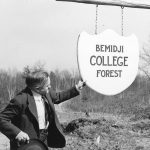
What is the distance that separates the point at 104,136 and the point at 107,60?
24.6ft

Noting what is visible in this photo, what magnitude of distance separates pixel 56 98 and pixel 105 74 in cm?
56

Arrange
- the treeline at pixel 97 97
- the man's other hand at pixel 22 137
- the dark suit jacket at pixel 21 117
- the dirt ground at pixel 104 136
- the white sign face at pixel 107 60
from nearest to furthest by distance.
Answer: the man's other hand at pixel 22 137
the dark suit jacket at pixel 21 117
the white sign face at pixel 107 60
the dirt ground at pixel 104 136
the treeline at pixel 97 97

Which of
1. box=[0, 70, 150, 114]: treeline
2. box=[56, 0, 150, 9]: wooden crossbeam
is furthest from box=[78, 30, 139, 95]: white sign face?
box=[0, 70, 150, 114]: treeline

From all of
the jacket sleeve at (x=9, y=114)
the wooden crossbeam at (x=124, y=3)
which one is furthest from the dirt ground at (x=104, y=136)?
the jacket sleeve at (x=9, y=114)

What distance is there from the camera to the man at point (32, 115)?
4098 millimetres

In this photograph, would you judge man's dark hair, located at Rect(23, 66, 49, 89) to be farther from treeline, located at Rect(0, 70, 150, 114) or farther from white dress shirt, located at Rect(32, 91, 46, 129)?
treeline, located at Rect(0, 70, 150, 114)

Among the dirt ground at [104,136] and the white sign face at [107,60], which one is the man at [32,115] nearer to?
the white sign face at [107,60]

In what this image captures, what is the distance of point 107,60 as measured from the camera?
14.7 feet

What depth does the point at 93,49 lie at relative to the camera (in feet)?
14.6

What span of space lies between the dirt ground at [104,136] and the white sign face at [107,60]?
18.4 ft

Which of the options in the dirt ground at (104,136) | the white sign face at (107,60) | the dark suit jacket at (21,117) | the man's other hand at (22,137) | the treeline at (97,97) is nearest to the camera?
the man's other hand at (22,137)

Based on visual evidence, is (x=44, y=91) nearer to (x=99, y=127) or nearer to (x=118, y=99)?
(x=99, y=127)

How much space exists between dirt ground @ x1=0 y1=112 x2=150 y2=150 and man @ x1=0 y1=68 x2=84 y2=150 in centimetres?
583

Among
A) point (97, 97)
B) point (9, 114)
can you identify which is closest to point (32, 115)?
point (9, 114)
